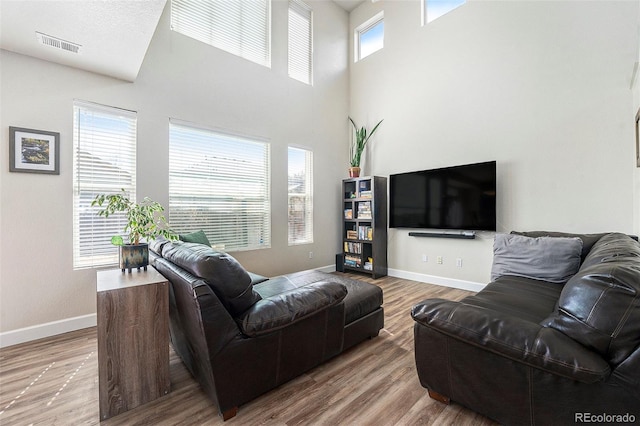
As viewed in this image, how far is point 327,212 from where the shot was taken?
5004 millimetres

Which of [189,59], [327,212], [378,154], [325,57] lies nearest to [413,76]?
[378,154]

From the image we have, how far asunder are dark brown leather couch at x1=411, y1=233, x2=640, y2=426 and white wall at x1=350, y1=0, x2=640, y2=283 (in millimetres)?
1894

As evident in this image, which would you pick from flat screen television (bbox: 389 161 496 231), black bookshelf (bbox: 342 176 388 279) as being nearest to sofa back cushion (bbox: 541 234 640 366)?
flat screen television (bbox: 389 161 496 231)

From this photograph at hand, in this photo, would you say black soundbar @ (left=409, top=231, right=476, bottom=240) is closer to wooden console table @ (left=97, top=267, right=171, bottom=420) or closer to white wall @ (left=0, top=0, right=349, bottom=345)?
white wall @ (left=0, top=0, right=349, bottom=345)

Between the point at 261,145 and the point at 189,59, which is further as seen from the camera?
the point at 261,145

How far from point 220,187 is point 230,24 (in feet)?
7.76

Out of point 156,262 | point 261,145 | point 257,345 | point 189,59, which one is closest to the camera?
point 257,345

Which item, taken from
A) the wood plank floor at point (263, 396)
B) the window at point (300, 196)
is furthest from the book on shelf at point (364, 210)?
the wood plank floor at point (263, 396)

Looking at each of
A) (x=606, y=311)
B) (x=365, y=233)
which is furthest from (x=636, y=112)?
(x=365, y=233)

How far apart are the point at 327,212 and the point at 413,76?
2.72m

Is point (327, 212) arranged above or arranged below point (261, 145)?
below

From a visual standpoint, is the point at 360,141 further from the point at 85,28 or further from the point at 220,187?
the point at 85,28

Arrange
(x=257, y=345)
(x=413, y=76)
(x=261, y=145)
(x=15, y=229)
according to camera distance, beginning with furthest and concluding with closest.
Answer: (x=413, y=76) → (x=261, y=145) → (x=15, y=229) → (x=257, y=345)

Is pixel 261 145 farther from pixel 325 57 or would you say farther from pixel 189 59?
pixel 325 57
